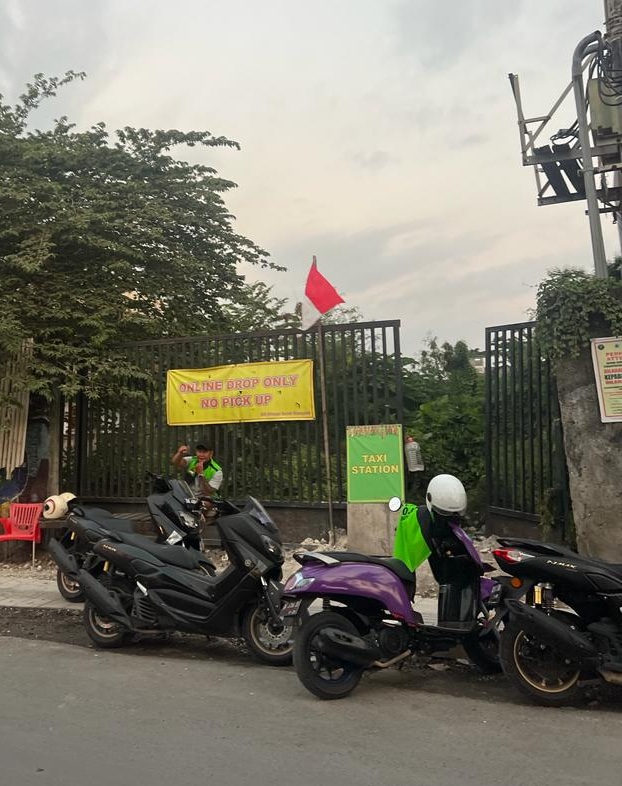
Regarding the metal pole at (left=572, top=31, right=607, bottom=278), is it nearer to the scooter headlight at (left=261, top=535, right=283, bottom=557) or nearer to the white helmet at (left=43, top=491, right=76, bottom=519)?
the scooter headlight at (left=261, top=535, right=283, bottom=557)

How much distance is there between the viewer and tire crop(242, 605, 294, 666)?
192 inches

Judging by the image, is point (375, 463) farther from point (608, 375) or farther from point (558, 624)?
point (558, 624)

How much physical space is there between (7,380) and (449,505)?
6.83m

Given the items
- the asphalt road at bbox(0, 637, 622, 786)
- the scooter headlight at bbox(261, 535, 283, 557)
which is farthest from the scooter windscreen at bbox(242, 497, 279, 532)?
the asphalt road at bbox(0, 637, 622, 786)

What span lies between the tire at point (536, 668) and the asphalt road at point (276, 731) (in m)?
0.10

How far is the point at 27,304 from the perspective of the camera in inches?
366

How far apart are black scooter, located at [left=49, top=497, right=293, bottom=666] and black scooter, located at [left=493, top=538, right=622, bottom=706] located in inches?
59.2

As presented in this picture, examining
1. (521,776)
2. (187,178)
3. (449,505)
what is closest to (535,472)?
(449,505)

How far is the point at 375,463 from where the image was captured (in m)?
7.69

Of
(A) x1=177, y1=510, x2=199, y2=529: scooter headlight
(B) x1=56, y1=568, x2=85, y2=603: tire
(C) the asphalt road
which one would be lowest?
(C) the asphalt road

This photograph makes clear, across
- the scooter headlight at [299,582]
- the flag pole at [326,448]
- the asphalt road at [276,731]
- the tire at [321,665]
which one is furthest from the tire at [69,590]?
the tire at [321,665]

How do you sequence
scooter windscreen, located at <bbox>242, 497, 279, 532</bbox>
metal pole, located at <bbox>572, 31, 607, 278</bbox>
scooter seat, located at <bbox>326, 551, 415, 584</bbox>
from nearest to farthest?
scooter seat, located at <bbox>326, 551, 415, 584</bbox> → scooter windscreen, located at <bbox>242, 497, 279, 532</bbox> → metal pole, located at <bbox>572, 31, 607, 278</bbox>

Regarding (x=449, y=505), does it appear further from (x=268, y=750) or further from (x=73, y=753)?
(x=73, y=753)

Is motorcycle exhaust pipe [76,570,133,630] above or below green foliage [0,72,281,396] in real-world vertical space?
below
